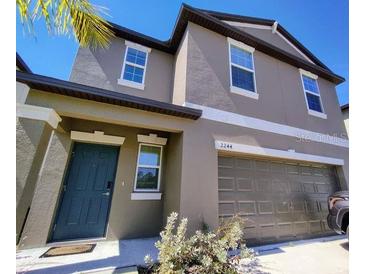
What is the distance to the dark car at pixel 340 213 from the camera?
15.8 feet

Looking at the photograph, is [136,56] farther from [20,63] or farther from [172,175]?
[172,175]

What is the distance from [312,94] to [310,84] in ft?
1.93

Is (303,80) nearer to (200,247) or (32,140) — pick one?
(200,247)

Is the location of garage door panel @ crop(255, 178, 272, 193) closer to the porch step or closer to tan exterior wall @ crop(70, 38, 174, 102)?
the porch step

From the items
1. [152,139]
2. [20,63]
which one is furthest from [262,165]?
[20,63]

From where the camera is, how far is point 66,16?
269 centimetres

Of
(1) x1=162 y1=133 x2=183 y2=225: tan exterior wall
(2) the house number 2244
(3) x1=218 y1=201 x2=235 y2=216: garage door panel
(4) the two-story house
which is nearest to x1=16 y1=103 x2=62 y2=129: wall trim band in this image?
(4) the two-story house

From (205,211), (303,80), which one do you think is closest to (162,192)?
(205,211)

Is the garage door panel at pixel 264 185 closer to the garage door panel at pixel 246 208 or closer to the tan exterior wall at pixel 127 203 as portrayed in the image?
the garage door panel at pixel 246 208

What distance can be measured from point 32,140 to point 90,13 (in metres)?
2.75

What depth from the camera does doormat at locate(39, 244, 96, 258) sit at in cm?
408

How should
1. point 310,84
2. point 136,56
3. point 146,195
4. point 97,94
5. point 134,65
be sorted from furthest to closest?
point 310,84
point 136,56
point 134,65
point 146,195
point 97,94

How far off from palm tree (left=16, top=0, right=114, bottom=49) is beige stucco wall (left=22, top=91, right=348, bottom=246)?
160 centimetres

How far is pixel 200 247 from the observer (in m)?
3.26
